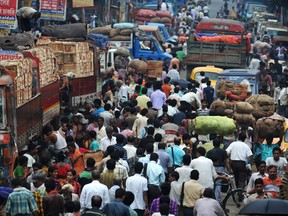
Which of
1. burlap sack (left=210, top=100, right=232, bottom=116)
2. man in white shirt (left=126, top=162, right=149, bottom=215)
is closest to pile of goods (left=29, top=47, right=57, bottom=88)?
burlap sack (left=210, top=100, right=232, bottom=116)

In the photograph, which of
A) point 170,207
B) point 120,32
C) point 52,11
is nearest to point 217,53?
point 120,32

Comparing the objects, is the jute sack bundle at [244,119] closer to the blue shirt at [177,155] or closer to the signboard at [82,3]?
the blue shirt at [177,155]

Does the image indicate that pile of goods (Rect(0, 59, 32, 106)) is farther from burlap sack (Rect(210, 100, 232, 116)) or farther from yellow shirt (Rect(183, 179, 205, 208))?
yellow shirt (Rect(183, 179, 205, 208))

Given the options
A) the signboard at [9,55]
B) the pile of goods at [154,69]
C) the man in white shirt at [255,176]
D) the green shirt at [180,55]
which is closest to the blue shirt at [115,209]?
the man in white shirt at [255,176]

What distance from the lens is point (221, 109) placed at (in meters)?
24.2

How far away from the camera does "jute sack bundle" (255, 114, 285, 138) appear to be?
72.3 feet

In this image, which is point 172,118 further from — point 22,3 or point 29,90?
point 22,3

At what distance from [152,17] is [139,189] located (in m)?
45.0

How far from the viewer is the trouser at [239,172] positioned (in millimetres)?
19828

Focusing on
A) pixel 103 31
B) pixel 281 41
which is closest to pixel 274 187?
pixel 103 31

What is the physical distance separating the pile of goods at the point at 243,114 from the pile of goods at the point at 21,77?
14.4 feet

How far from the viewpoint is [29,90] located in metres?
21.5

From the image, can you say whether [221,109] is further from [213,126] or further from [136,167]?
[136,167]

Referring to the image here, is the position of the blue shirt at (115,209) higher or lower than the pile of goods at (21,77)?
lower
